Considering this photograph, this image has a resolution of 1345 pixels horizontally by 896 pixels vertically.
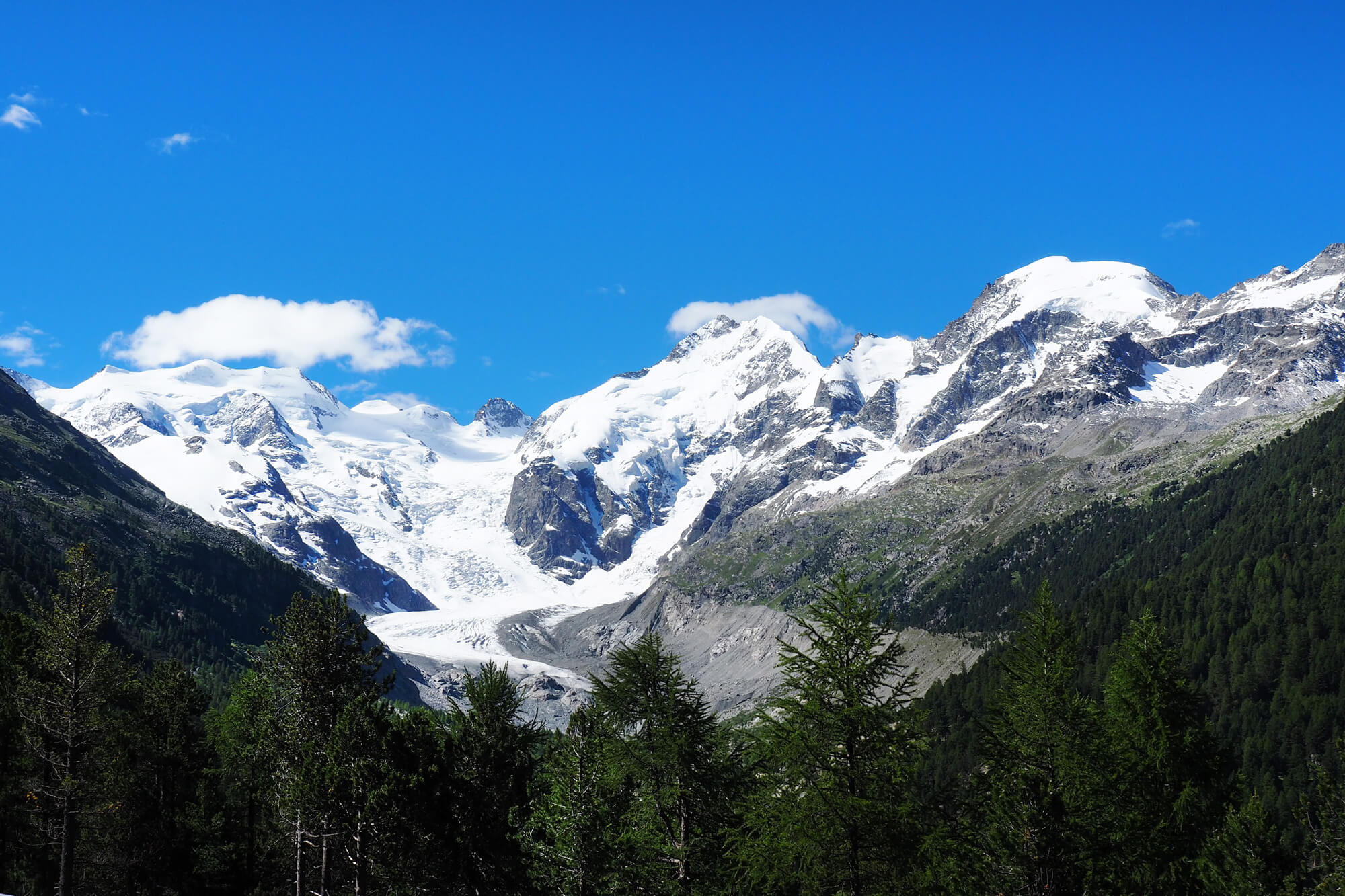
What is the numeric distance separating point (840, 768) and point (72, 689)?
29.6m

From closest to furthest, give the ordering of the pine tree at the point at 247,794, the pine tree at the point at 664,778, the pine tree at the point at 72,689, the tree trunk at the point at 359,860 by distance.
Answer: the tree trunk at the point at 359,860
the pine tree at the point at 664,778
the pine tree at the point at 72,689
the pine tree at the point at 247,794

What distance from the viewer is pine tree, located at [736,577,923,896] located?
30875 mm

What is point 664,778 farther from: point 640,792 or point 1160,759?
point 1160,759

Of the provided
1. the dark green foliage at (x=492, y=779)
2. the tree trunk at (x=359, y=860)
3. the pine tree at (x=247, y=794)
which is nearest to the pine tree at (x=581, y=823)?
the dark green foliage at (x=492, y=779)

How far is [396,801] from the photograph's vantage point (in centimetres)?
3562

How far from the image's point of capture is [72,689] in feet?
134

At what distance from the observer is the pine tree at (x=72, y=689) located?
4034 centimetres

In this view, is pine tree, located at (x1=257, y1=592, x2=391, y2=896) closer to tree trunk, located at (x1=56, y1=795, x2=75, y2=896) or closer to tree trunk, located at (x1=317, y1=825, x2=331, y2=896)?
tree trunk, located at (x1=317, y1=825, x2=331, y2=896)

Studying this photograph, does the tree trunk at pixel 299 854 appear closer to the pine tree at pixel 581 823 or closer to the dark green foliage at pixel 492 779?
the dark green foliage at pixel 492 779

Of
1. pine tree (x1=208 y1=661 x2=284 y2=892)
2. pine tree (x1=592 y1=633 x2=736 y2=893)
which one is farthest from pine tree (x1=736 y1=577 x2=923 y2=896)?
pine tree (x1=208 y1=661 x2=284 y2=892)

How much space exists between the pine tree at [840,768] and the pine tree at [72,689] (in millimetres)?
25998

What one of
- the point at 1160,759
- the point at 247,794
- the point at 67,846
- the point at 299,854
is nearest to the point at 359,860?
the point at 299,854

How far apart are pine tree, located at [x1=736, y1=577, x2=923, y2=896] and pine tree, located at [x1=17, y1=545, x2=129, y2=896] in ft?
85.3

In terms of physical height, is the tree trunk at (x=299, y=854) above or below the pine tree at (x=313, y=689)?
below
